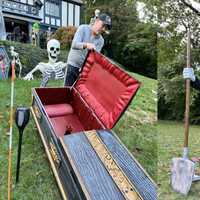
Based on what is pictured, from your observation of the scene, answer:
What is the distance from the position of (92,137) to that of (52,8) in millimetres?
14724

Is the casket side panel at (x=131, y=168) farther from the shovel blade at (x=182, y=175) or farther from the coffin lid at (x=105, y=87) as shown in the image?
the shovel blade at (x=182, y=175)

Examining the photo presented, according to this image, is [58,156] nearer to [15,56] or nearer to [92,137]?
[92,137]

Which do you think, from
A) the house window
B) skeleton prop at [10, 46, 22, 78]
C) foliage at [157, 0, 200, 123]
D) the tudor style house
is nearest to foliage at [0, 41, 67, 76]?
skeleton prop at [10, 46, 22, 78]

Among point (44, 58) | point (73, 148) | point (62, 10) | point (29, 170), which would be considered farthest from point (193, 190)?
point (62, 10)

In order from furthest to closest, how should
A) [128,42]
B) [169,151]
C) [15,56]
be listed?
[128,42] < [15,56] < [169,151]

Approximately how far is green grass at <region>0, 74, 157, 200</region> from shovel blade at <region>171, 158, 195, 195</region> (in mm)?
230

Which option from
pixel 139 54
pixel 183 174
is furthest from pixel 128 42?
pixel 183 174

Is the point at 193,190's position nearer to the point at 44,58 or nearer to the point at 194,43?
the point at 194,43

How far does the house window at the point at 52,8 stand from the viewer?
16219 mm

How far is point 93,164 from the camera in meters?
2.35

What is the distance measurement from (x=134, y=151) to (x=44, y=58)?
16.0ft

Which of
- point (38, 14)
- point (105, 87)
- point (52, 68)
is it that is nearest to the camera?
point (105, 87)

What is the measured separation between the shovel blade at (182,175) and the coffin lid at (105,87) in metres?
0.61

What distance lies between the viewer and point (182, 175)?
2736 millimetres
